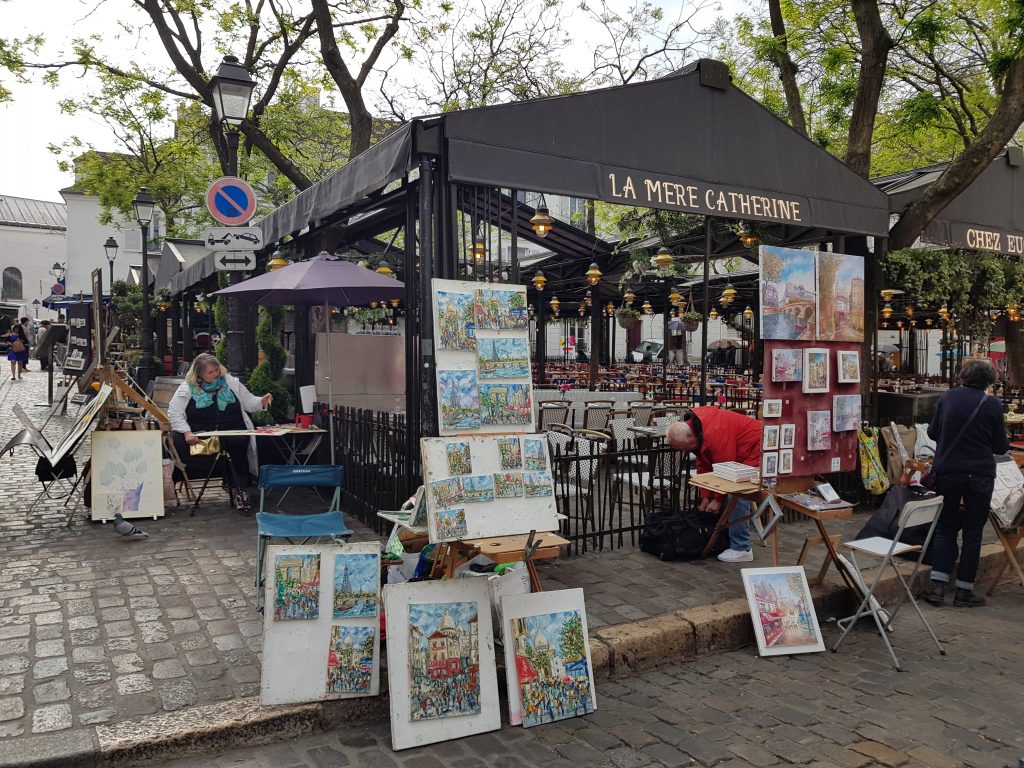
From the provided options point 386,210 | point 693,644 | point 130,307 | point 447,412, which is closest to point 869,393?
point 693,644

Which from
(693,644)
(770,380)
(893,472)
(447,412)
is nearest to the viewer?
(447,412)

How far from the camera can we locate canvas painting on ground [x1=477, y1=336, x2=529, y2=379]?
4.27 metres

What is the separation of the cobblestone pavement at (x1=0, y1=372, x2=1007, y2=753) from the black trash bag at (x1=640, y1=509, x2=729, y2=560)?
104 mm

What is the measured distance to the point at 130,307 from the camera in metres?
24.1

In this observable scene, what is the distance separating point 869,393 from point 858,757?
599 centimetres

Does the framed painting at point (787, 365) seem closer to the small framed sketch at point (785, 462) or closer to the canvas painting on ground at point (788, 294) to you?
the canvas painting on ground at point (788, 294)

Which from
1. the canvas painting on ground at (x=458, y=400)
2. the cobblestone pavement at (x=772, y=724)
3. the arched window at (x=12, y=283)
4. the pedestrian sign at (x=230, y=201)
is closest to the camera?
the cobblestone pavement at (x=772, y=724)

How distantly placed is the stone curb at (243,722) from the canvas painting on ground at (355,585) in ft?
1.43

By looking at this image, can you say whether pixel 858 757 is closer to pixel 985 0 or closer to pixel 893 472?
pixel 893 472

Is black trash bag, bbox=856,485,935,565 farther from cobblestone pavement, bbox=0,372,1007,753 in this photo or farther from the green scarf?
the green scarf

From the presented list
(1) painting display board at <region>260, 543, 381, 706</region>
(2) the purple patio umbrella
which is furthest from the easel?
(2) the purple patio umbrella

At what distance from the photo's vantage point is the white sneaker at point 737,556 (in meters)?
6.09

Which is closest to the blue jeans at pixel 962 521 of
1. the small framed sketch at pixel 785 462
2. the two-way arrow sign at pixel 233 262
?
the small framed sketch at pixel 785 462

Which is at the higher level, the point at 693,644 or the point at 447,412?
the point at 447,412
